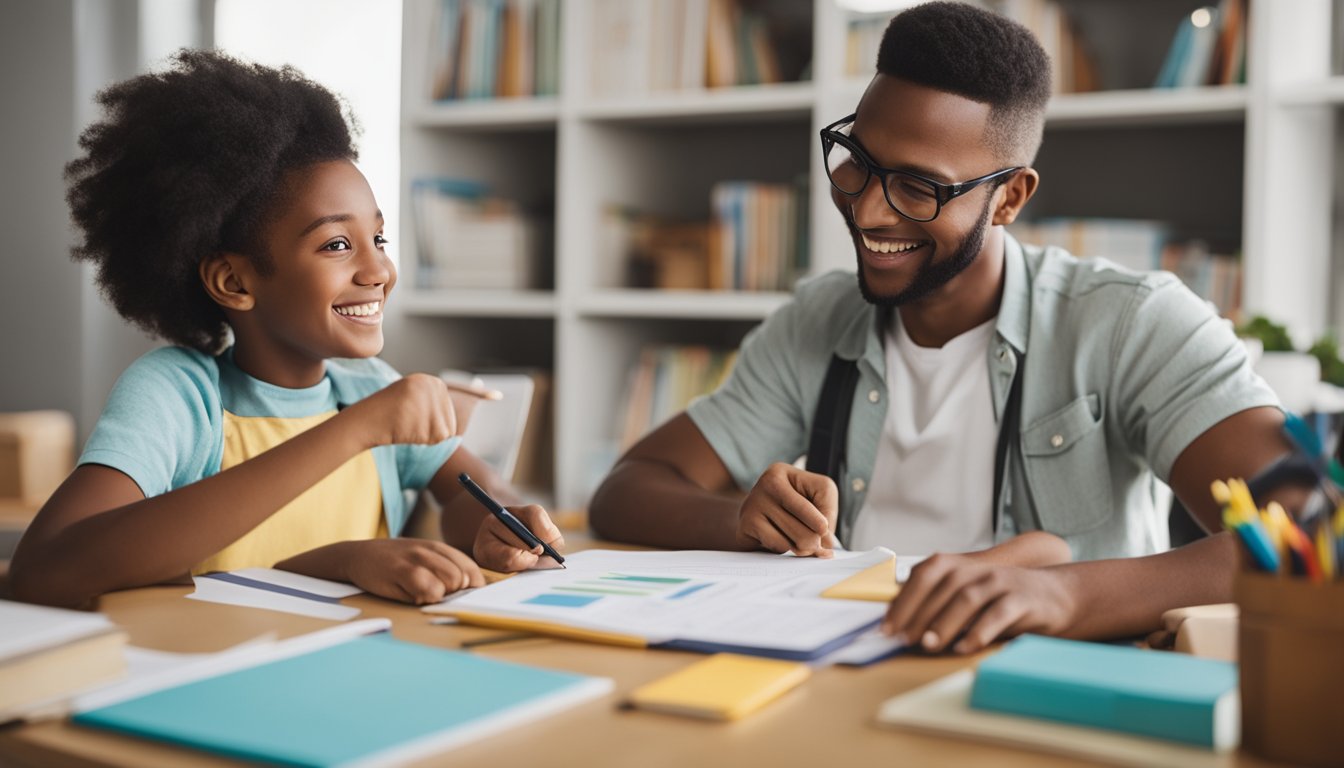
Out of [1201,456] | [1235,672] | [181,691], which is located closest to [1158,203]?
[1201,456]

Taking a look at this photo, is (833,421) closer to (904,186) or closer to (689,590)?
(904,186)

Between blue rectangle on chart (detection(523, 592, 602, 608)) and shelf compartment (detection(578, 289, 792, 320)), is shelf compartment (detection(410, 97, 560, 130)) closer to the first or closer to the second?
shelf compartment (detection(578, 289, 792, 320))

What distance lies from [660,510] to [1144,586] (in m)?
0.60

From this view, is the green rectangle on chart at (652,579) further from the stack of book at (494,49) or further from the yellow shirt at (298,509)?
the stack of book at (494,49)

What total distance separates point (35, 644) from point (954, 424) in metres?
1.16

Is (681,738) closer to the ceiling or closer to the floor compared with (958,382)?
closer to the floor

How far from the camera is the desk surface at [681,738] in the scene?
71cm

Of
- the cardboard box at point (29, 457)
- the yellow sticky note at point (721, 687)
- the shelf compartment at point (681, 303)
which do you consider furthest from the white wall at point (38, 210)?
the yellow sticky note at point (721, 687)

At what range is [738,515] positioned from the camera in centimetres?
139

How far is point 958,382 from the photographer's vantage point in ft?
5.48

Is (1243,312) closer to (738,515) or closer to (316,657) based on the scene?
(738,515)

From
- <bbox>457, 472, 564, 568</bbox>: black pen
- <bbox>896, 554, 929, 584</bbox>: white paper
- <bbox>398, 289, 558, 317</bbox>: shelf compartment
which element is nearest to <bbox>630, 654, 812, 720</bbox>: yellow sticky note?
<bbox>896, 554, 929, 584</bbox>: white paper

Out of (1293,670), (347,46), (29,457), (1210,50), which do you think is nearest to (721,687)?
(1293,670)

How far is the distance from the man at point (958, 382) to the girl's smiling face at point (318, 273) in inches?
15.0
